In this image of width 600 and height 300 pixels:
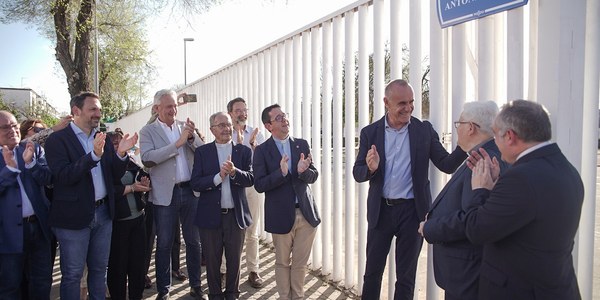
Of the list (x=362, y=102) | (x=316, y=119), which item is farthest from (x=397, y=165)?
(x=316, y=119)

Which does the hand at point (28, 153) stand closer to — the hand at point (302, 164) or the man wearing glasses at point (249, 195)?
the man wearing glasses at point (249, 195)

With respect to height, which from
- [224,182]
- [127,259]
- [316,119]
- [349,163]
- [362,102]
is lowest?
A: [127,259]

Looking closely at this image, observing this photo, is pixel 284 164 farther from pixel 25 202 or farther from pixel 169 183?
pixel 25 202

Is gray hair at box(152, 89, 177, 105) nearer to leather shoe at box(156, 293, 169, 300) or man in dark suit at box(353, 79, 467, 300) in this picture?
leather shoe at box(156, 293, 169, 300)

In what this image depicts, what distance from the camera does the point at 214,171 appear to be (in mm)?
4805

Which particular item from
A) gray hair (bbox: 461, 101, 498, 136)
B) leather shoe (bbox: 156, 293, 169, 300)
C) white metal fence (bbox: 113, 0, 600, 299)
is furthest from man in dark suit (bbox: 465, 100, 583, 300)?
leather shoe (bbox: 156, 293, 169, 300)

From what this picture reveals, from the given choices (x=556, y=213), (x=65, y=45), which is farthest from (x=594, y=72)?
(x=65, y=45)

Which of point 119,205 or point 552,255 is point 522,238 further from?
point 119,205

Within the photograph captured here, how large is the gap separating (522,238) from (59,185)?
3635 millimetres

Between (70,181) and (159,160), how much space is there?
1.12m

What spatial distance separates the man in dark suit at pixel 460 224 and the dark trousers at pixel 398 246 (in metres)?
0.87

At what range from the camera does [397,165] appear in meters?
4.00

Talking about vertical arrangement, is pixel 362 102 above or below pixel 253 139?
above

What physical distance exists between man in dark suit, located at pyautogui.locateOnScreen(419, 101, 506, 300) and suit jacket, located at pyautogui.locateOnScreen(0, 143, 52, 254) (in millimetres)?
3289
